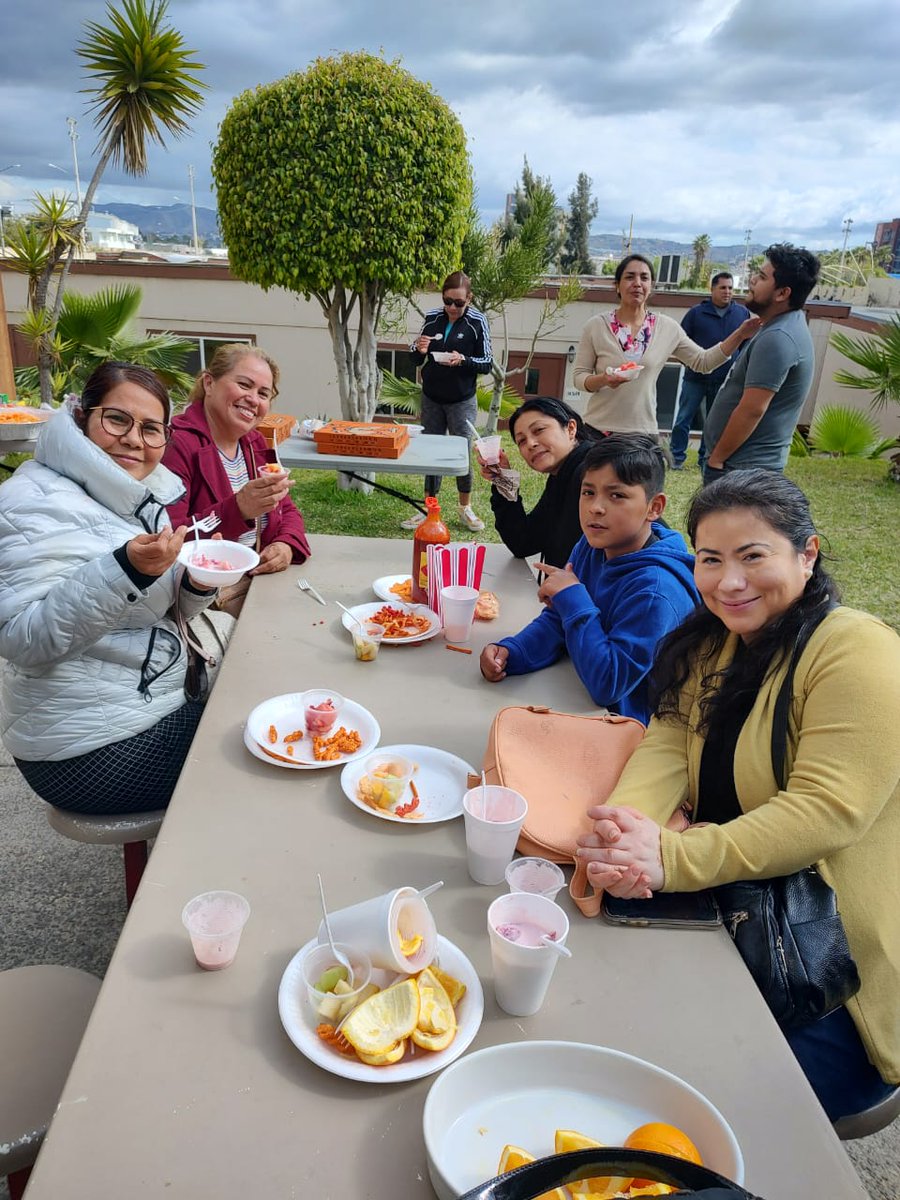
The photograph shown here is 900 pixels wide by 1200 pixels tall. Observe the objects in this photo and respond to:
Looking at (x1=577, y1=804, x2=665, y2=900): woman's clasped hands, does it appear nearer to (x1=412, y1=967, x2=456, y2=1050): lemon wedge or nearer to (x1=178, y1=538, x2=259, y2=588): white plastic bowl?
(x1=412, y1=967, x2=456, y2=1050): lemon wedge

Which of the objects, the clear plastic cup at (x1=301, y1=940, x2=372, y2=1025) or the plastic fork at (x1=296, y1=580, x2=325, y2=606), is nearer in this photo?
the clear plastic cup at (x1=301, y1=940, x2=372, y2=1025)

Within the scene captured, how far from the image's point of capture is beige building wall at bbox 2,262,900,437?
13.6 meters

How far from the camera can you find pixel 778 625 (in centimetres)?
166

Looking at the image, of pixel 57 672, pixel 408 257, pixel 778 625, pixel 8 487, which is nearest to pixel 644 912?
pixel 778 625

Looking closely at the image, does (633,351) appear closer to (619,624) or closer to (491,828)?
(619,624)

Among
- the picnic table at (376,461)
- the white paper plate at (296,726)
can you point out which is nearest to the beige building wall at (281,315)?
the picnic table at (376,461)

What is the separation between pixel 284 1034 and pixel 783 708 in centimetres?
113

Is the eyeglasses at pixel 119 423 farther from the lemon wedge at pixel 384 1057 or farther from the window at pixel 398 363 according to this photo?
the window at pixel 398 363

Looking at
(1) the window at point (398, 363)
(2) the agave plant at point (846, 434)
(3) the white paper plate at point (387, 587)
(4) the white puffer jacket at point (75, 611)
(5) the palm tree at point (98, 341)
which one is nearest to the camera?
(4) the white puffer jacket at point (75, 611)

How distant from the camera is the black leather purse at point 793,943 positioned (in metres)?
1.38

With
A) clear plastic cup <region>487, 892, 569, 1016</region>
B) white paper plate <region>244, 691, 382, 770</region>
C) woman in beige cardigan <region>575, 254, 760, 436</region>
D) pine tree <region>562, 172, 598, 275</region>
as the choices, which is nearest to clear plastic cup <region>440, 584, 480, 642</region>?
white paper plate <region>244, 691, 382, 770</region>

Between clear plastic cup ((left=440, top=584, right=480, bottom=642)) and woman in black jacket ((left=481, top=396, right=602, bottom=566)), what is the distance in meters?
0.91

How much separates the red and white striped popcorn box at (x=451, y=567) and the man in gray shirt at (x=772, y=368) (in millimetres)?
1647

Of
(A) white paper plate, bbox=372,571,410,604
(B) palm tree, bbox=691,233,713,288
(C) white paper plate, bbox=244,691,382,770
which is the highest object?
(B) palm tree, bbox=691,233,713,288
